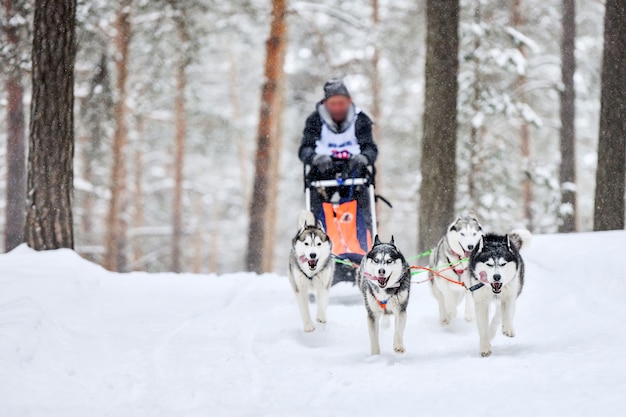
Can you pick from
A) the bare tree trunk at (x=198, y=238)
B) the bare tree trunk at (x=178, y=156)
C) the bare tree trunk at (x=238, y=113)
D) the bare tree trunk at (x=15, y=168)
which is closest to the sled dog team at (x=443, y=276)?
the bare tree trunk at (x=15, y=168)

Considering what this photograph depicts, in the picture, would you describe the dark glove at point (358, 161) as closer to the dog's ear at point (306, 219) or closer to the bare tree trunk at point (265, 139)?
the dog's ear at point (306, 219)

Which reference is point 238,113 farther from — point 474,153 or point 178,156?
point 474,153

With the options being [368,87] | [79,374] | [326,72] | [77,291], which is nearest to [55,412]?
[79,374]

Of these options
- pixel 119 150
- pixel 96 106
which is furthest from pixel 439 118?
pixel 119 150

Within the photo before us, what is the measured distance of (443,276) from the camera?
500 cm

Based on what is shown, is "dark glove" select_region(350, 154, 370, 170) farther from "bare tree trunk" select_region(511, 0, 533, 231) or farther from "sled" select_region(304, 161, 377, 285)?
"bare tree trunk" select_region(511, 0, 533, 231)

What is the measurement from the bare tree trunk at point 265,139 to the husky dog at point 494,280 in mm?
7452

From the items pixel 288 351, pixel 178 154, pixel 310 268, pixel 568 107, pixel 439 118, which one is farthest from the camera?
pixel 178 154

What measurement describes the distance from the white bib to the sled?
304 millimetres

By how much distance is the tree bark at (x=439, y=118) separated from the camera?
7.51 metres

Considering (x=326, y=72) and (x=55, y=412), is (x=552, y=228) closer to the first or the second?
(x=326, y=72)

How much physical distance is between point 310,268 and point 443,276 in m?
1.14

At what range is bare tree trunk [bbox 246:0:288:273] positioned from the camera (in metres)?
11.3

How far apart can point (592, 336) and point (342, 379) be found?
1907mm
